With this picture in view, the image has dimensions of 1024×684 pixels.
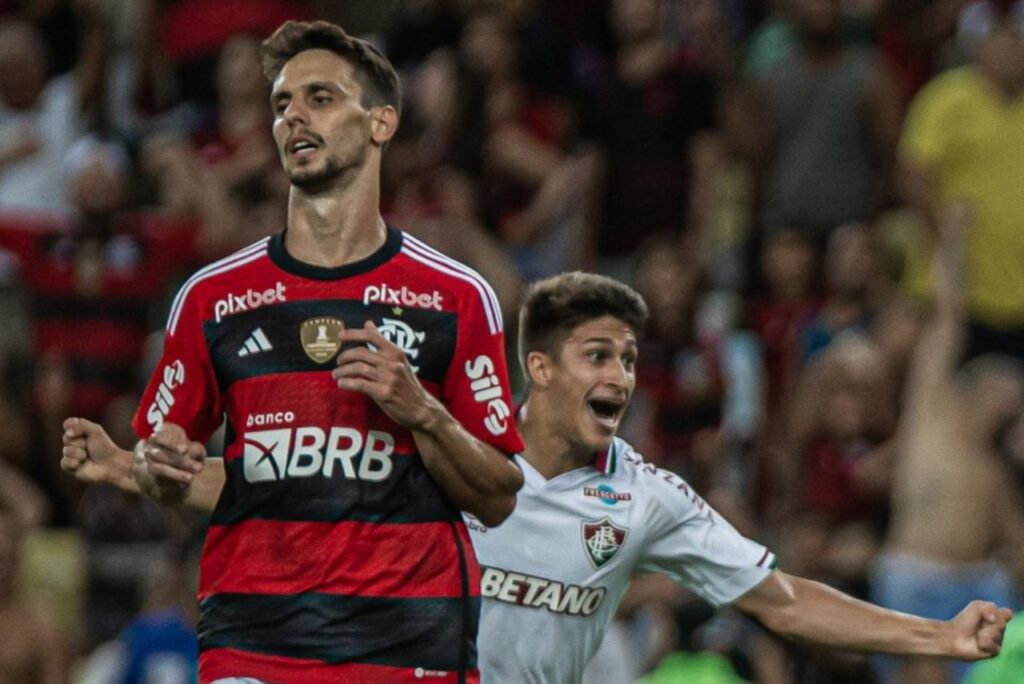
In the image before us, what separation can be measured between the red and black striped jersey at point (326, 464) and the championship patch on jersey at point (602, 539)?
1.17 m

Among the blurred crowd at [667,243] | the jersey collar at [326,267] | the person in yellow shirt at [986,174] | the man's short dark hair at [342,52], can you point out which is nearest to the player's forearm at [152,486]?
the jersey collar at [326,267]

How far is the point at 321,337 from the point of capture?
5113 millimetres

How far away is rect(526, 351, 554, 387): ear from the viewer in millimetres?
6590

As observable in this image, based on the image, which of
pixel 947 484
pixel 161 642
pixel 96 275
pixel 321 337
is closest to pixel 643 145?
pixel 947 484

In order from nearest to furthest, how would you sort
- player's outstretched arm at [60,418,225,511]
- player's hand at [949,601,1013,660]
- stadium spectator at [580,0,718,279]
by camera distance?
player's outstretched arm at [60,418,225,511] → player's hand at [949,601,1013,660] → stadium spectator at [580,0,718,279]

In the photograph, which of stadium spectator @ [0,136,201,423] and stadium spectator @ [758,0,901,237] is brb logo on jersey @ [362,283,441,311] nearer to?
stadium spectator @ [0,136,201,423]

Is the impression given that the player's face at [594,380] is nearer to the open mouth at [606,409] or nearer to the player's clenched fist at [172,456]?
the open mouth at [606,409]

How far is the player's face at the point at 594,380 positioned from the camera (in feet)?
21.2

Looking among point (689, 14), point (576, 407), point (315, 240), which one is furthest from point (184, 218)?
point (315, 240)

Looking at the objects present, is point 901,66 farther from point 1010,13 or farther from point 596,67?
point 596,67

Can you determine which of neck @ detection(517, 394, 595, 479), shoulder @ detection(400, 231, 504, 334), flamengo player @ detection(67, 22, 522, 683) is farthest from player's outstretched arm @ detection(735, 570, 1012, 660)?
shoulder @ detection(400, 231, 504, 334)

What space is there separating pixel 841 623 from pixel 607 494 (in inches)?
32.2

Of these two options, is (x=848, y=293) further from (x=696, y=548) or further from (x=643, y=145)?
(x=696, y=548)

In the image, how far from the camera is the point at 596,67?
1267 cm
